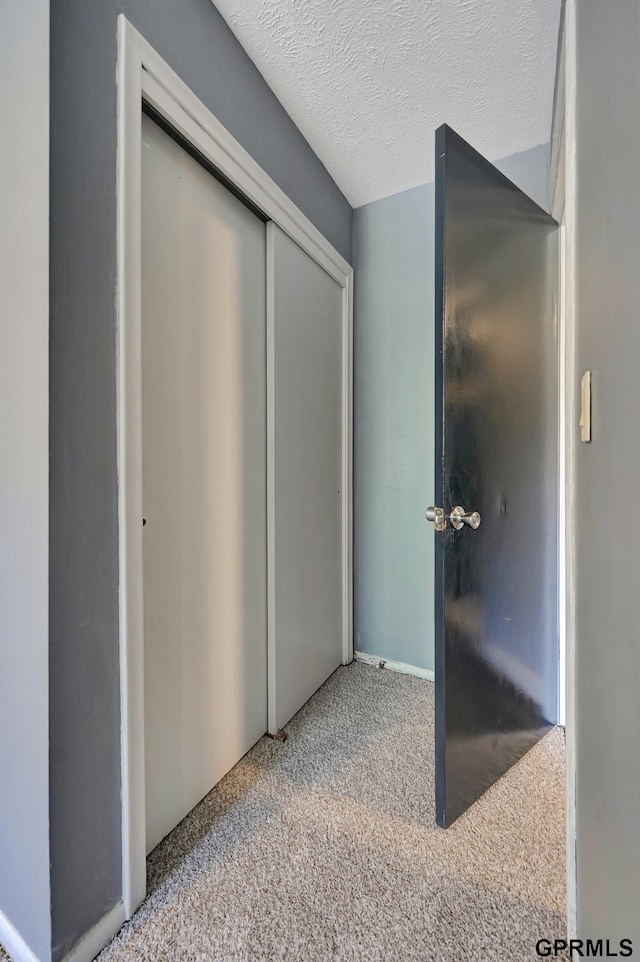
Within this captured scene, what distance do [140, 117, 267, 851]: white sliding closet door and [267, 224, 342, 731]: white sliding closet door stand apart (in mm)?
55

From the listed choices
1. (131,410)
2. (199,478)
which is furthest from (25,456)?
(199,478)

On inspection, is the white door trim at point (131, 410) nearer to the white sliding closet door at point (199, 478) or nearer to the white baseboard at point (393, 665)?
the white sliding closet door at point (199, 478)

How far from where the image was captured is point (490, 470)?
4.30 feet

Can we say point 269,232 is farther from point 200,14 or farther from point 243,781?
point 243,781

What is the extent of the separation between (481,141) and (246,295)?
4.03 ft

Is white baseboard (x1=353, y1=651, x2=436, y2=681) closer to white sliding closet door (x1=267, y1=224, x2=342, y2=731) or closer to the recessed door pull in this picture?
white sliding closet door (x1=267, y1=224, x2=342, y2=731)

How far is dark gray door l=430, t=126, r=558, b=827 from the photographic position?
1171 millimetres
